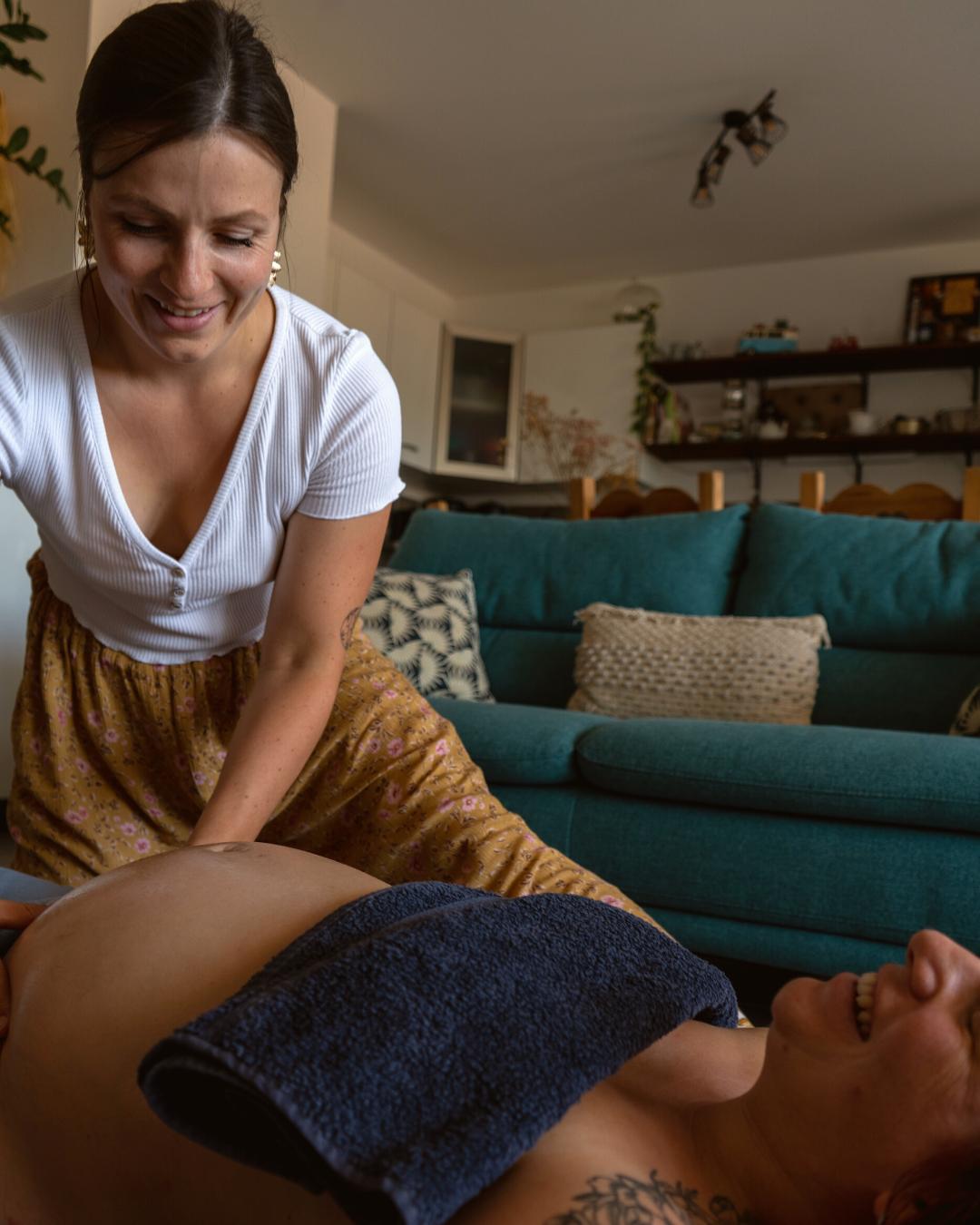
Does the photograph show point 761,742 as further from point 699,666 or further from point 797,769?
point 699,666

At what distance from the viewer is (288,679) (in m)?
1.26

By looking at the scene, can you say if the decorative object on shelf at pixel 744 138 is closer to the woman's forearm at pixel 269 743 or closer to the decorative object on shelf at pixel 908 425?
the decorative object on shelf at pixel 908 425

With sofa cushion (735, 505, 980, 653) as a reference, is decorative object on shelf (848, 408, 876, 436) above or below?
above

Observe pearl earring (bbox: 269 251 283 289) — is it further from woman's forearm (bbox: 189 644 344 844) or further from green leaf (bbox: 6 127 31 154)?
green leaf (bbox: 6 127 31 154)

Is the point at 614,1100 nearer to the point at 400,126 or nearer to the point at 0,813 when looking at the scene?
the point at 0,813

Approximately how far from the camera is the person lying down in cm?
57

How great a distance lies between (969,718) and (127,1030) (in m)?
2.10

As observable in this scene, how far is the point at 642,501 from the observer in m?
3.69

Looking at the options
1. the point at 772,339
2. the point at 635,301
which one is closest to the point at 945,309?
the point at 772,339

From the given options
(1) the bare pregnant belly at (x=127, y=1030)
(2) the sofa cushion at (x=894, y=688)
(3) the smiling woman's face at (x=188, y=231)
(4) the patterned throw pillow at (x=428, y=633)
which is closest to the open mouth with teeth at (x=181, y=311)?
(3) the smiling woman's face at (x=188, y=231)

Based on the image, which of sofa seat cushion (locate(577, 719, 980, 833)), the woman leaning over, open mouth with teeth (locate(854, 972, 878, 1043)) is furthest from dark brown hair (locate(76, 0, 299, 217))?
sofa seat cushion (locate(577, 719, 980, 833))

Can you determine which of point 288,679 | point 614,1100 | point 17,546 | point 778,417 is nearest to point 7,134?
point 17,546

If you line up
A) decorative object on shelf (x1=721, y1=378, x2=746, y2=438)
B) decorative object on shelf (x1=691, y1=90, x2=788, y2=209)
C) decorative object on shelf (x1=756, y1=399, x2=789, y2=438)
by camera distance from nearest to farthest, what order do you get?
decorative object on shelf (x1=691, y1=90, x2=788, y2=209)
decorative object on shelf (x1=756, y1=399, x2=789, y2=438)
decorative object on shelf (x1=721, y1=378, x2=746, y2=438)

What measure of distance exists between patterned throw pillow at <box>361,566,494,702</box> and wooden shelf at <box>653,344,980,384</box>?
396 cm
